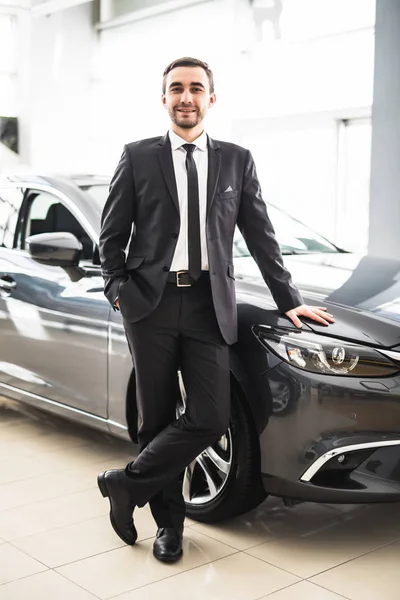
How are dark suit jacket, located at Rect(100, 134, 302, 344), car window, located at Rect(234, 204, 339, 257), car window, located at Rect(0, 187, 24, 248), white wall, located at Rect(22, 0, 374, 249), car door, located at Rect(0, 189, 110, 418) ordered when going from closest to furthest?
dark suit jacket, located at Rect(100, 134, 302, 344)
car door, located at Rect(0, 189, 110, 418)
car window, located at Rect(234, 204, 339, 257)
car window, located at Rect(0, 187, 24, 248)
white wall, located at Rect(22, 0, 374, 249)

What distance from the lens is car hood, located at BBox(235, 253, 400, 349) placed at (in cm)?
259

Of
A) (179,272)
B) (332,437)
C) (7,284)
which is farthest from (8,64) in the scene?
(332,437)

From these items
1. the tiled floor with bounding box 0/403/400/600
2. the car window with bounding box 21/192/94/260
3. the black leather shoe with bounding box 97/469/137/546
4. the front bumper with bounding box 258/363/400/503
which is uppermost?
the car window with bounding box 21/192/94/260

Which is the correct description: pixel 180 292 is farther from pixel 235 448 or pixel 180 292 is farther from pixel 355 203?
pixel 355 203

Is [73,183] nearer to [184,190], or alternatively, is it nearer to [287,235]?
[287,235]

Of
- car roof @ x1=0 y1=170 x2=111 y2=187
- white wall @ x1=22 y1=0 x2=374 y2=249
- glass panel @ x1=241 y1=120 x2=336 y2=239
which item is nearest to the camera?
car roof @ x1=0 y1=170 x2=111 y2=187

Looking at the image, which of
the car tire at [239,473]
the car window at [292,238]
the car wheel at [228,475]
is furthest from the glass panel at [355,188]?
the car tire at [239,473]

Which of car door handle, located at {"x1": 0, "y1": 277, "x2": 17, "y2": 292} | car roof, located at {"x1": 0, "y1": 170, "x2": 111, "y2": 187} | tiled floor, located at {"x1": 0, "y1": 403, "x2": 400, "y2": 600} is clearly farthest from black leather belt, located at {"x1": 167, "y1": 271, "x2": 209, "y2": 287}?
car door handle, located at {"x1": 0, "y1": 277, "x2": 17, "y2": 292}

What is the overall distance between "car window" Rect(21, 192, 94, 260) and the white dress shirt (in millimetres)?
1084

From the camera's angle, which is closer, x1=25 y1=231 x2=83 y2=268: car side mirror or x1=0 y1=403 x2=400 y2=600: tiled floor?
x1=0 y1=403 x2=400 y2=600: tiled floor

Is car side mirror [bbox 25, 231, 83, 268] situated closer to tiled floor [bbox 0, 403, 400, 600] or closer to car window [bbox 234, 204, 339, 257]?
car window [bbox 234, 204, 339, 257]

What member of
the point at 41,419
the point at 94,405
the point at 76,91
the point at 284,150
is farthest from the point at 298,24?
the point at 94,405

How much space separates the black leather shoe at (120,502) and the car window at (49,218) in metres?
1.23

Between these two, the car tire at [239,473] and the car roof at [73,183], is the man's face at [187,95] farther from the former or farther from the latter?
the car roof at [73,183]
